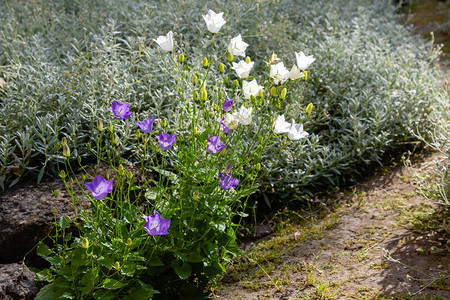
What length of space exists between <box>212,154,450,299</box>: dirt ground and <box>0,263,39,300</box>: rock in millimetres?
952

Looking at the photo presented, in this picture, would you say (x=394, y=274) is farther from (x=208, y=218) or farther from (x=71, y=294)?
(x=71, y=294)

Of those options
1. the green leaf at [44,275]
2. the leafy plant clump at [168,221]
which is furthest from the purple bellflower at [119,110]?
the green leaf at [44,275]

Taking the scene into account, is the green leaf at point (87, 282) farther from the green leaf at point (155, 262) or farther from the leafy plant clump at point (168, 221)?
the green leaf at point (155, 262)

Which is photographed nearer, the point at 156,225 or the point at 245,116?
the point at 156,225

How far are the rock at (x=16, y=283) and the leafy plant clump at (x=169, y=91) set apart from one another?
0.64 m

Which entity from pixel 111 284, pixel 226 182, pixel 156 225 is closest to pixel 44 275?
pixel 111 284

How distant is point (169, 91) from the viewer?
3.35m

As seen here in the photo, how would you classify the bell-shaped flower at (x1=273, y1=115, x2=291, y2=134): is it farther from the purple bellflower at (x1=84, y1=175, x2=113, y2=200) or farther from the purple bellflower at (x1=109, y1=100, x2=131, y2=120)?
the purple bellflower at (x1=84, y1=175, x2=113, y2=200)

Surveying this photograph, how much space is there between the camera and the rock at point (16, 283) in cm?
220

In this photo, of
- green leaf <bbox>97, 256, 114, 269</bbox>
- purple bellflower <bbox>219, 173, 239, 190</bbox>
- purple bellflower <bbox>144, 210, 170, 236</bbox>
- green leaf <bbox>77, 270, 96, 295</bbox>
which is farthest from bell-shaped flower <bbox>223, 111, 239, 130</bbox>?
green leaf <bbox>77, 270, 96, 295</bbox>

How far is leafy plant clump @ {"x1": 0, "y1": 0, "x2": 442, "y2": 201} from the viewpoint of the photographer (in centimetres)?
311

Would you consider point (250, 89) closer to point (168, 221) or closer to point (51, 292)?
point (168, 221)

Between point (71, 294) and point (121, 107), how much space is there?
2.93ft

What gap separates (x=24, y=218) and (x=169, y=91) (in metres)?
1.30
